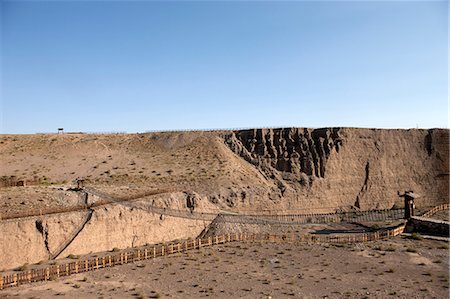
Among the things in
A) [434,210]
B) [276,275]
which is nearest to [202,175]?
[276,275]

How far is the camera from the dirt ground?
2023 cm

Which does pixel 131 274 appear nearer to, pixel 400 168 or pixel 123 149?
pixel 123 149

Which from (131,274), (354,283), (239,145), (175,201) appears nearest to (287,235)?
(175,201)

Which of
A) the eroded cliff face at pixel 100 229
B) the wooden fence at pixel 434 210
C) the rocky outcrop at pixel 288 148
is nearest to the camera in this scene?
the eroded cliff face at pixel 100 229

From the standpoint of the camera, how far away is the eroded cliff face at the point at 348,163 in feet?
168

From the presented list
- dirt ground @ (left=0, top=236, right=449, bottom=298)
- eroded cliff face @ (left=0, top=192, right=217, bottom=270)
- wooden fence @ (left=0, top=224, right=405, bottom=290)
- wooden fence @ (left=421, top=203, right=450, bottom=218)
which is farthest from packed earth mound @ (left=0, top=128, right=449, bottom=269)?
dirt ground @ (left=0, top=236, right=449, bottom=298)

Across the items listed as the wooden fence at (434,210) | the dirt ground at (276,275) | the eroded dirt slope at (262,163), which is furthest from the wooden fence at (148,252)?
the eroded dirt slope at (262,163)

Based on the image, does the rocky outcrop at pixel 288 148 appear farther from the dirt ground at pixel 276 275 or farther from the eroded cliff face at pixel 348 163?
the dirt ground at pixel 276 275

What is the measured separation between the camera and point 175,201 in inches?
1428

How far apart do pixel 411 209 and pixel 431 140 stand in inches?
1055

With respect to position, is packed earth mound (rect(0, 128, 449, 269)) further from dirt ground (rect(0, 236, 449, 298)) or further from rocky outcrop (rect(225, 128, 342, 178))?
dirt ground (rect(0, 236, 449, 298))

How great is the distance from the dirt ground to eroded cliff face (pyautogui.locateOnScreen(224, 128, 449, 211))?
2033 cm

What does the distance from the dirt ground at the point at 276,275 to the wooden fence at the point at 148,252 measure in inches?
21.3

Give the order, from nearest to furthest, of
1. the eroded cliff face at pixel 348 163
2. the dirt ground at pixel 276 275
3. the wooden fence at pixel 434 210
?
the dirt ground at pixel 276 275 < the wooden fence at pixel 434 210 < the eroded cliff face at pixel 348 163
